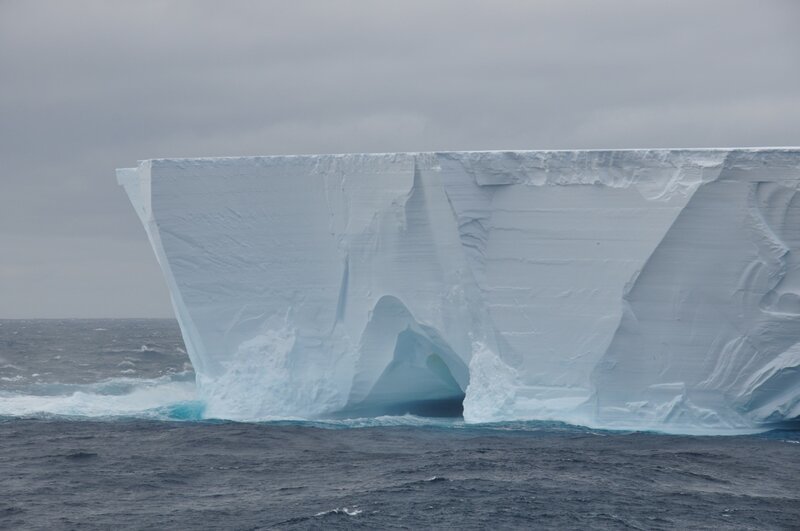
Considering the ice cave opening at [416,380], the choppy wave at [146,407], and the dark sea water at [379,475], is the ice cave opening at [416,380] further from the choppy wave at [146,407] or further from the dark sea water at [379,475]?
the dark sea water at [379,475]

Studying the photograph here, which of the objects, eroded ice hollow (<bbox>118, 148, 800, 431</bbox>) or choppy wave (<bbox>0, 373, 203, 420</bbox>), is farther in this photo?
choppy wave (<bbox>0, 373, 203, 420</bbox>)

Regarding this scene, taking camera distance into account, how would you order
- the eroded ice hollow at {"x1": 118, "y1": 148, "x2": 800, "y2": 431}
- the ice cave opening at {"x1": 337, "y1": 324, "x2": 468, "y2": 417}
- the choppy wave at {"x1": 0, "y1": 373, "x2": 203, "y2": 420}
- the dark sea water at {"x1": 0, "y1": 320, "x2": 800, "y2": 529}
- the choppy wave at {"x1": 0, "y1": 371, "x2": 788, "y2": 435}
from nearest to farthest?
the dark sea water at {"x1": 0, "y1": 320, "x2": 800, "y2": 529}
the eroded ice hollow at {"x1": 118, "y1": 148, "x2": 800, "y2": 431}
the choppy wave at {"x1": 0, "y1": 371, "x2": 788, "y2": 435}
the ice cave opening at {"x1": 337, "y1": 324, "x2": 468, "y2": 417}
the choppy wave at {"x1": 0, "y1": 373, "x2": 203, "y2": 420}

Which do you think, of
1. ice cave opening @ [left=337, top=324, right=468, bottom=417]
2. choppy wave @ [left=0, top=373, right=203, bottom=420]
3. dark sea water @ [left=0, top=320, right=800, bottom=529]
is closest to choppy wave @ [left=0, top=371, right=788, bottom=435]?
choppy wave @ [left=0, top=373, right=203, bottom=420]

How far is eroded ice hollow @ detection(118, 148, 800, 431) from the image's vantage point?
14.6m

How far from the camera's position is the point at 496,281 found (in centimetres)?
1539

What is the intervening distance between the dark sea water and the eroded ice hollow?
0.59 metres

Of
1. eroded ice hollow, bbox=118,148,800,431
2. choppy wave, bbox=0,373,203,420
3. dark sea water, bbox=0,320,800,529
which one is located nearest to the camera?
dark sea water, bbox=0,320,800,529

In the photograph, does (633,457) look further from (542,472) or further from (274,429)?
(274,429)

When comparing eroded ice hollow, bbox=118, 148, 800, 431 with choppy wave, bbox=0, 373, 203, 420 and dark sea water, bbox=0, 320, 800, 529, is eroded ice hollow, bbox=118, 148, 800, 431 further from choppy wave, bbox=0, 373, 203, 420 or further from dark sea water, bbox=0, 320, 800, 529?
choppy wave, bbox=0, 373, 203, 420

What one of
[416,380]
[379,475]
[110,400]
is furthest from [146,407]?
[379,475]

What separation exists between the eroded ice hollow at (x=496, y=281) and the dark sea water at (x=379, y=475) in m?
0.59

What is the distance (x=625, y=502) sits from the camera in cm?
1127

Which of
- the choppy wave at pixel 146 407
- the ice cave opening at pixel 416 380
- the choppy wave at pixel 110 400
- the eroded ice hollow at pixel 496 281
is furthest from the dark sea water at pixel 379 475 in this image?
the eroded ice hollow at pixel 496 281

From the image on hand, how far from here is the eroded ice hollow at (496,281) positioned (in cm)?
1463
